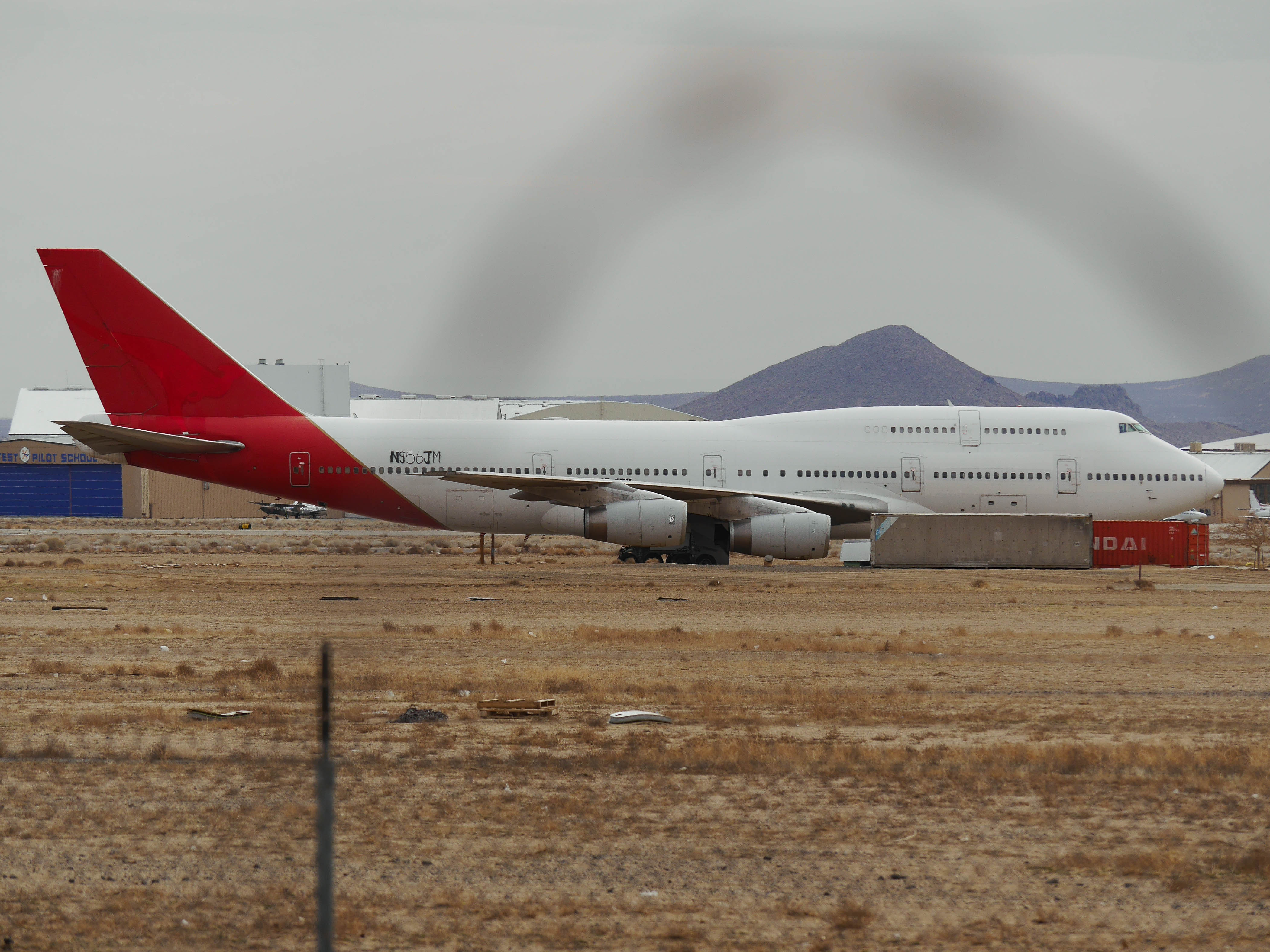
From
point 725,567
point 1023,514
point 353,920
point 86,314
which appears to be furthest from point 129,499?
point 353,920

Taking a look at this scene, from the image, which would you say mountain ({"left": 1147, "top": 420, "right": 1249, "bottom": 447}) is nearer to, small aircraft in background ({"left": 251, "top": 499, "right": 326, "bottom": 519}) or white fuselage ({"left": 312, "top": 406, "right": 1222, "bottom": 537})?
white fuselage ({"left": 312, "top": 406, "right": 1222, "bottom": 537})

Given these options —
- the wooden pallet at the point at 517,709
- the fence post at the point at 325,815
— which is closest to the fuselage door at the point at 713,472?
the wooden pallet at the point at 517,709

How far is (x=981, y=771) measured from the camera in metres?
10.7

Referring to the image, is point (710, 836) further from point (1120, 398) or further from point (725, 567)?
point (725, 567)

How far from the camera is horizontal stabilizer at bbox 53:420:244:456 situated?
34.9 m

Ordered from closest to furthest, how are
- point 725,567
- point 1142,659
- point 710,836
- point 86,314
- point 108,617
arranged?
point 710,836 → point 1142,659 → point 108,617 → point 86,314 → point 725,567

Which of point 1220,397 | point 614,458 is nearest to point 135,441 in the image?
point 614,458

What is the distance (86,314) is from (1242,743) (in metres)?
33.3

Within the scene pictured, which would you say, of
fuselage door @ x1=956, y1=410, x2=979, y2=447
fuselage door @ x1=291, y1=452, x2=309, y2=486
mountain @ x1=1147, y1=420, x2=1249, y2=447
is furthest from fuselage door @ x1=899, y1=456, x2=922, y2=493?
fuselage door @ x1=291, y1=452, x2=309, y2=486

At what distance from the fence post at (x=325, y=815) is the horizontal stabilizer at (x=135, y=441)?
32081 millimetres

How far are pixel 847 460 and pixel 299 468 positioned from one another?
16.5m

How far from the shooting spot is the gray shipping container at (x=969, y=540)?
37.9m

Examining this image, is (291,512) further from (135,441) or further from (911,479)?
(911,479)

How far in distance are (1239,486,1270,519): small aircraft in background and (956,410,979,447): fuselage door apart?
191 ft
